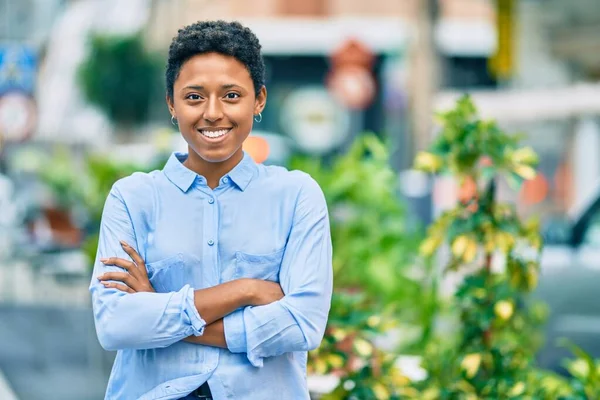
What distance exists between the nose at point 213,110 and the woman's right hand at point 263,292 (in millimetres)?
367

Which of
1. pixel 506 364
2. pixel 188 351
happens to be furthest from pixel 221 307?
pixel 506 364

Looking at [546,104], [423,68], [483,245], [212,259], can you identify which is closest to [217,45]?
[212,259]

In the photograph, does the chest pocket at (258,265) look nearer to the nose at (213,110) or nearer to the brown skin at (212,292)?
the brown skin at (212,292)

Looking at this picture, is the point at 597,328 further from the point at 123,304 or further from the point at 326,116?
the point at 326,116

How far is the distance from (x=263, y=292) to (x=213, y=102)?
435 millimetres

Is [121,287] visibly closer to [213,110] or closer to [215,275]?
[215,275]

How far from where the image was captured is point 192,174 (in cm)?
252

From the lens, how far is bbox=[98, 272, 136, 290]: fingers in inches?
95.8

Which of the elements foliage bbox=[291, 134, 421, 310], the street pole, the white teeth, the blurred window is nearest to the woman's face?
the white teeth

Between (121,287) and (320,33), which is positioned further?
(320,33)

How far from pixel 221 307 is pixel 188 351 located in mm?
128

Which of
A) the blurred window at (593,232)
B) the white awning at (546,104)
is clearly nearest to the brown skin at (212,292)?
the blurred window at (593,232)

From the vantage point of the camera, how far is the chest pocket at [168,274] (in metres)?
2.46

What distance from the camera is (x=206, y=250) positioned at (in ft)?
8.05
